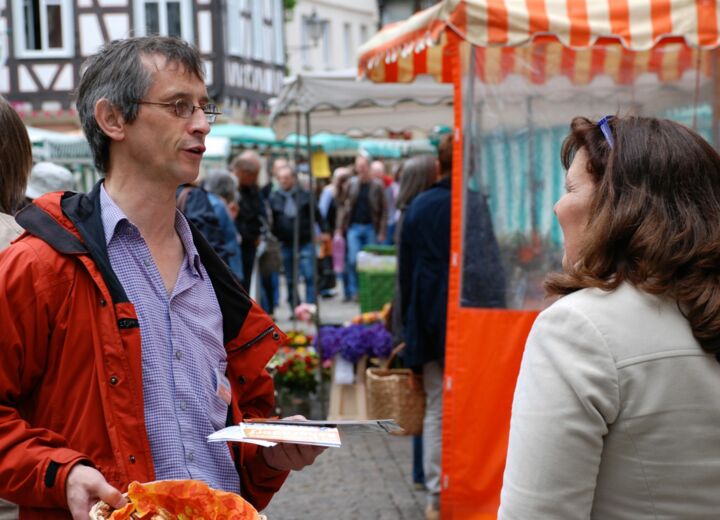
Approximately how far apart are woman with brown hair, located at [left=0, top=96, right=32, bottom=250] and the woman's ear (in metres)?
0.67

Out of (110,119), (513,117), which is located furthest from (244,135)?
(110,119)

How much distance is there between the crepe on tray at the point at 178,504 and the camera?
203 cm

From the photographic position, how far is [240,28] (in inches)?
1169

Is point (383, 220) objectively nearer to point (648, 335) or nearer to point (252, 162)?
point (252, 162)

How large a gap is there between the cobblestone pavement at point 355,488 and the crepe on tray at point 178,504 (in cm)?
391

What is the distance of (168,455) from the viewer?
2.33 m

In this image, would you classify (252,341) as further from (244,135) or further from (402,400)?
(244,135)

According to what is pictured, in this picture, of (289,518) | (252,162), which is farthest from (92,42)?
(289,518)

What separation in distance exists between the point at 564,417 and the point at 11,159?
186 centimetres

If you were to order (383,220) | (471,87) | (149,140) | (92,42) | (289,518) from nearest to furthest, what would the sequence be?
(149,140) → (471,87) → (289,518) → (383,220) → (92,42)

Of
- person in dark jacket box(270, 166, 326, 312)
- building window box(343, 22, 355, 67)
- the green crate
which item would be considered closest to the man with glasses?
the green crate

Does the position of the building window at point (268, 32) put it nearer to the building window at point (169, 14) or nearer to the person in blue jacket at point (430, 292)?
the building window at point (169, 14)

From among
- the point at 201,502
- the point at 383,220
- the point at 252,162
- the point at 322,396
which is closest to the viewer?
the point at 201,502

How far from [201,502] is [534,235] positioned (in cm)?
393
